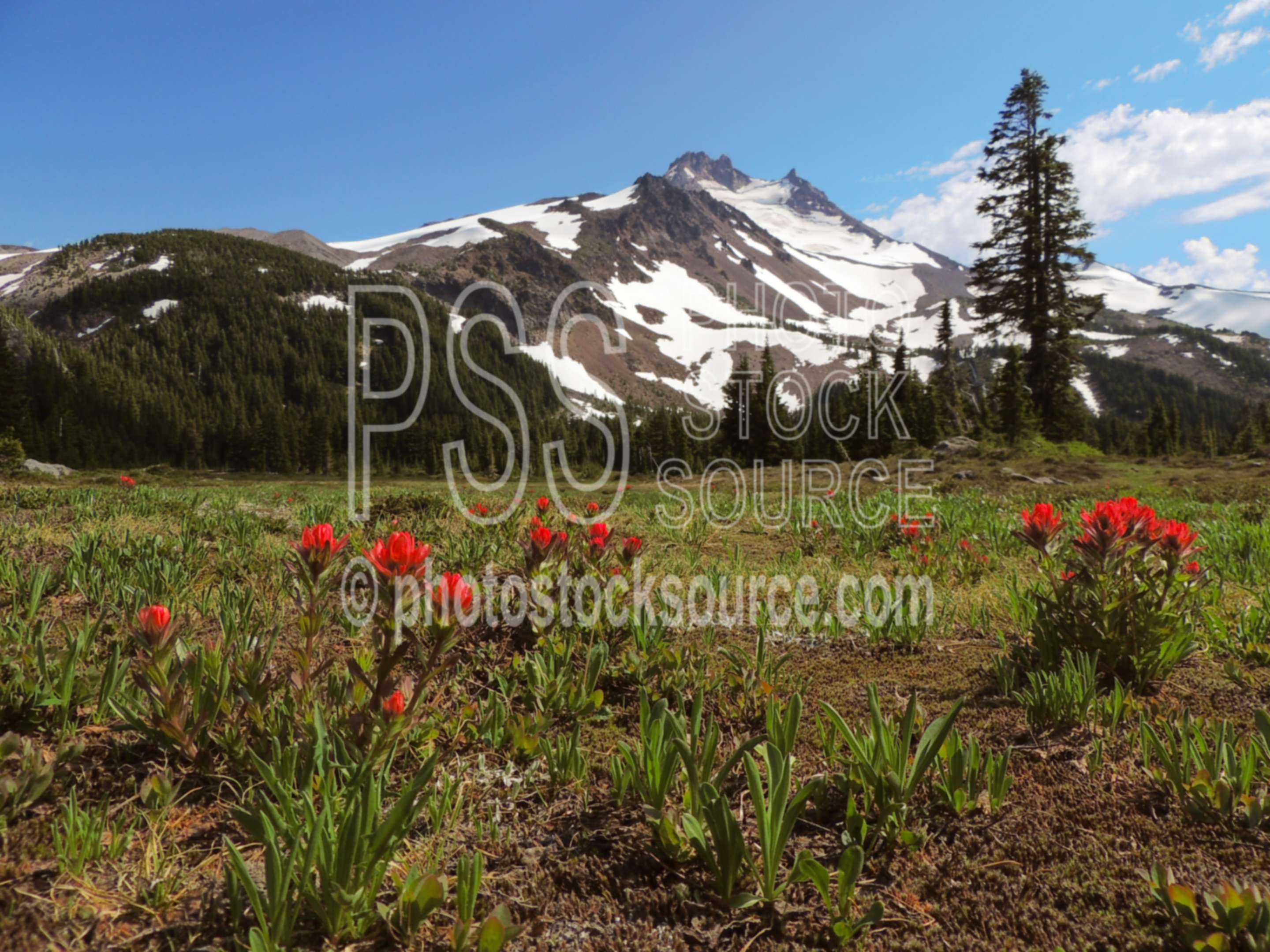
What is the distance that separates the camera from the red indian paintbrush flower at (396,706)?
6.40 ft

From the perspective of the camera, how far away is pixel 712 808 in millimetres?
1595

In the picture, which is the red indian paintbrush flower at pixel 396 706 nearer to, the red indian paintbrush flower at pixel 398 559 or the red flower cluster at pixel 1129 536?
the red indian paintbrush flower at pixel 398 559

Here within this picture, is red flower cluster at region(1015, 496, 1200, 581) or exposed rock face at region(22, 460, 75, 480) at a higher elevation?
exposed rock face at region(22, 460, 75, 480)

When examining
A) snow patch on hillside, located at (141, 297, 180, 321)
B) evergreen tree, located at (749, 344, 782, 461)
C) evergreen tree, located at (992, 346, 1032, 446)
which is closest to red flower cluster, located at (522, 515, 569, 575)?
evergreen tree, located at (992, 346, 1032, 446)

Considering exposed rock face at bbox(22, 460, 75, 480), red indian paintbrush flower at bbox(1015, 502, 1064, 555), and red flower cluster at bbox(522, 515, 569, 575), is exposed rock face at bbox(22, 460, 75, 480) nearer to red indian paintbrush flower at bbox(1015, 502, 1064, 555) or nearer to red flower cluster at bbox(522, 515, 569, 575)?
red flower cluster at bbox(522, 515, 569, 575)

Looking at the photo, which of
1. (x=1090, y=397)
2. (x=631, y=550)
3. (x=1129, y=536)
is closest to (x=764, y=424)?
(x=631, y=550)

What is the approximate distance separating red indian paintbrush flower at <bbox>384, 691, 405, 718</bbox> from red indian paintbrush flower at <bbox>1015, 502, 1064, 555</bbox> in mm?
2843

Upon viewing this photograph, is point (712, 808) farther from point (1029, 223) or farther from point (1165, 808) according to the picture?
point (1029, 223)

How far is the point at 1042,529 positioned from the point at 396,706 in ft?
10.0

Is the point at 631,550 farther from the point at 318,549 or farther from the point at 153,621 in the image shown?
the point at 153,621

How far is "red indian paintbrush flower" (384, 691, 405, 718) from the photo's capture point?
1.95 meters

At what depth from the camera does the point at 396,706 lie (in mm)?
1947

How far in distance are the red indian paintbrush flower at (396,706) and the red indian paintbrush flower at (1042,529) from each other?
2843 millimetres

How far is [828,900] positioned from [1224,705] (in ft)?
6.87
